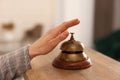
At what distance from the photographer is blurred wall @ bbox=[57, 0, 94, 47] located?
8.12 ft

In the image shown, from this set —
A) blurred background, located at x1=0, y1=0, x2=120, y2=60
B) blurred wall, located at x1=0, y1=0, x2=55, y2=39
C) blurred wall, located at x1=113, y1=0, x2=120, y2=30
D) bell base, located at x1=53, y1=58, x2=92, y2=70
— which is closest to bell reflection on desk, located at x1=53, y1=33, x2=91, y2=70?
bell base, located at x1=53, y1=58, x2=92, y2=70

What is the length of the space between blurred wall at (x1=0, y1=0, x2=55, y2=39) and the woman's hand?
1915 mm

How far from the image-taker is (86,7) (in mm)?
2588

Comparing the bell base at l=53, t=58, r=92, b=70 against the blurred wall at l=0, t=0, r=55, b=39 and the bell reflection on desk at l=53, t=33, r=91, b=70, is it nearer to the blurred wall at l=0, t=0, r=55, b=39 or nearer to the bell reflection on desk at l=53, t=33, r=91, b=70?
the bell reflection on desk at l=53, t=33, r=91, b=70

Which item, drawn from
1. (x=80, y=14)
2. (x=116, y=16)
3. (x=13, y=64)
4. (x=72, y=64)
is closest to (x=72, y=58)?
(x=72, y=64)

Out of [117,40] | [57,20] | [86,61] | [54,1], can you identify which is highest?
[86,61]

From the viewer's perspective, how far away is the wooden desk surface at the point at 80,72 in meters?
0.52

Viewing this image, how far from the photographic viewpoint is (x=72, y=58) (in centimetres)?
57

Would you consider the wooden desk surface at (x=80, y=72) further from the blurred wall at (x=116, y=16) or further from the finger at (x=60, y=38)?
the blurred wall at (x=116, y=16)

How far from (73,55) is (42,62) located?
104 mm

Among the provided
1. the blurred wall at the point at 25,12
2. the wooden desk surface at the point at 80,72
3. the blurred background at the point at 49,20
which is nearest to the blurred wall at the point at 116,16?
the blurred background at the point at 49,20

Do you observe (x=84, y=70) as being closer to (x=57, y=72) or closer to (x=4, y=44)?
(x=57, y=72)

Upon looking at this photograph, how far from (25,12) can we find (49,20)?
0.28 m

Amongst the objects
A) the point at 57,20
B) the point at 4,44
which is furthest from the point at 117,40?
the point at 4,44
